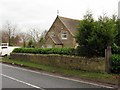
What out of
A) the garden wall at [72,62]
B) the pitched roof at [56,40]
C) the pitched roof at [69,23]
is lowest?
the garden wall at [72,62]

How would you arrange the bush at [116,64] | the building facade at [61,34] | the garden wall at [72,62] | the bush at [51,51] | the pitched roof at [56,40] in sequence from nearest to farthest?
the bush at [116,64] < the garden wall at [72,62] < the bush at [51,51] < the building facade at [61,34] < the pitched roof at [56,40]

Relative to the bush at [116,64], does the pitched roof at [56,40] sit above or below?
above

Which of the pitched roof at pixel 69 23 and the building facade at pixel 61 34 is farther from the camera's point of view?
the pitched roof at pixel 69 23

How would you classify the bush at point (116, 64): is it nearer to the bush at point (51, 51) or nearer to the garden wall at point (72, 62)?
the garden wall at point (72, 62)

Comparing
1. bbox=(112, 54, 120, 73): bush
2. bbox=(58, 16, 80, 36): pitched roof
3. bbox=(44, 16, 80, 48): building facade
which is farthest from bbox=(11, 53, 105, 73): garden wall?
bbox=(58, 16, 80, 36): pitched roof

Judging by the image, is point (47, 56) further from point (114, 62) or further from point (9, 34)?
point (9, 34)

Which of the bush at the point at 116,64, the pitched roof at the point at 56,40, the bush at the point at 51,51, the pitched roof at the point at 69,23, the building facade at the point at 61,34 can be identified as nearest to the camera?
the bush at the point at 116,64

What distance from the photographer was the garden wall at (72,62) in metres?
17.0

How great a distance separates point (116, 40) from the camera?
731 inches

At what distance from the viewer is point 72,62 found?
767 inches

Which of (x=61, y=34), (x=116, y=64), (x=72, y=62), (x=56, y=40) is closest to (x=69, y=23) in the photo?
(x=61, y=34)

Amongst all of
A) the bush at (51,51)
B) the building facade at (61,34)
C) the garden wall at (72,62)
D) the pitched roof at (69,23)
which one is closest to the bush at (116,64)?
the garden wall at (72,62)

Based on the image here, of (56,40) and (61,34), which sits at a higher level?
(61,34)

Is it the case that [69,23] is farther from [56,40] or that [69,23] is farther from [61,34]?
[56,40]
